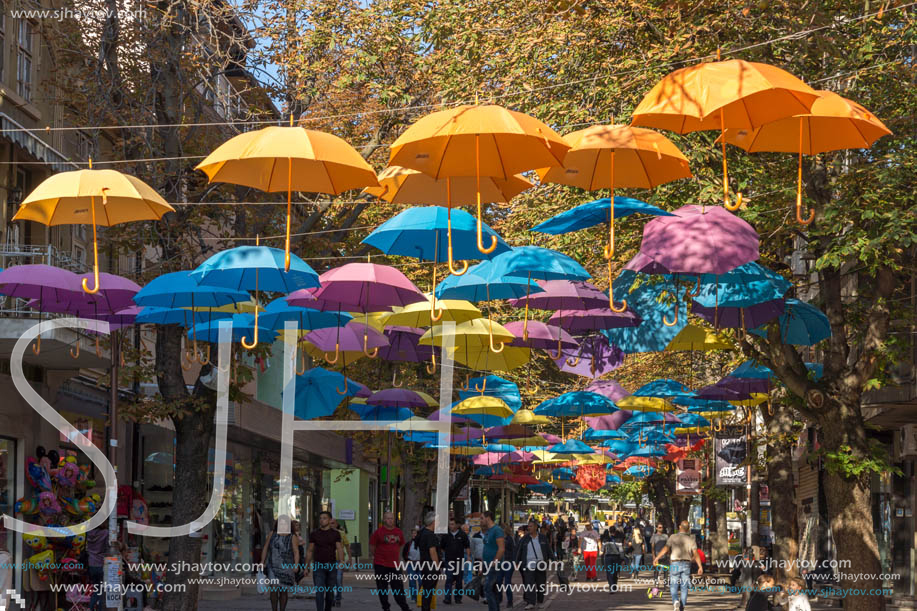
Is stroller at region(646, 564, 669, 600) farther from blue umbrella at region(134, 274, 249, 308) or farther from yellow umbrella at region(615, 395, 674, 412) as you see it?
blue umbrella at region(134, 274, 249, 308)

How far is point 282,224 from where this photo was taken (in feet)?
74.1

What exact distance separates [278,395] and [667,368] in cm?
1337

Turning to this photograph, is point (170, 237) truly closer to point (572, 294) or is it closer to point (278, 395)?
point (572, 294)

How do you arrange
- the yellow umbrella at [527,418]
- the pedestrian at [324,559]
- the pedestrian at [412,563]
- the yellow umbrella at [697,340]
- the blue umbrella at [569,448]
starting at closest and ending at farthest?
the pedestrian at [324,559] < the yellow umbrella at [697,340] < the pedestrian at [412,563] < the yellow umbrella at [527,418] < the blue umbrella at [569,448]

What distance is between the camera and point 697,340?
2073 cm

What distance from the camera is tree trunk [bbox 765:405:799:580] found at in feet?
82.5

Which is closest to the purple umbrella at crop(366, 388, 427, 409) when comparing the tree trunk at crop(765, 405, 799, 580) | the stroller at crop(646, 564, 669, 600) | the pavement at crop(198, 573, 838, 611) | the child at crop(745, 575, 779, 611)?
the pavement at crop(198, 573, 838, 611)

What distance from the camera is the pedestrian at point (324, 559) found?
20016 mm

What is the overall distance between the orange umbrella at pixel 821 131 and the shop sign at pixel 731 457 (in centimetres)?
1560

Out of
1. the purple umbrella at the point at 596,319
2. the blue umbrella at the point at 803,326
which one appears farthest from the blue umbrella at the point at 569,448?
the blue umbrella at the point at 803,326

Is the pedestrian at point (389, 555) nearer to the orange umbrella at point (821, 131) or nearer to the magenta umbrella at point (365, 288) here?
the magenta umbrella at point (365, 288)

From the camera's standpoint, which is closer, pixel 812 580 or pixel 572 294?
pixel 572 294


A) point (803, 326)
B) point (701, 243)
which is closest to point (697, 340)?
point (803, 326)

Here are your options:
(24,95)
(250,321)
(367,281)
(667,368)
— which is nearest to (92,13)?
(24,95)
